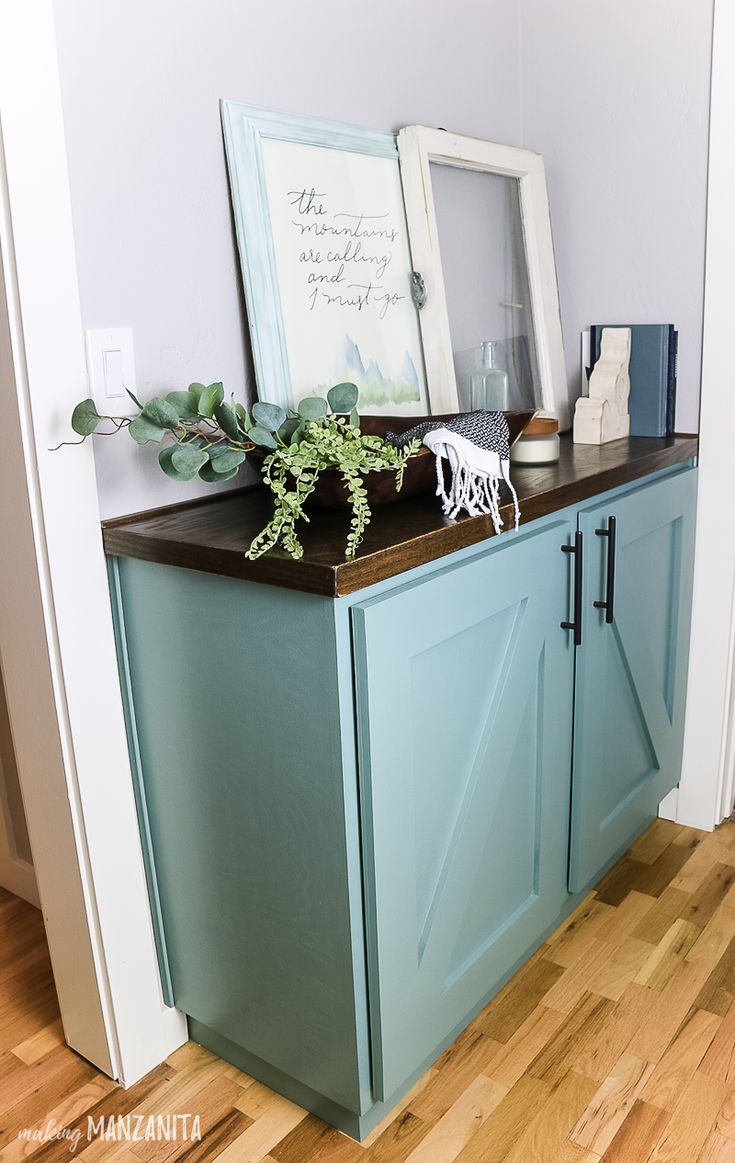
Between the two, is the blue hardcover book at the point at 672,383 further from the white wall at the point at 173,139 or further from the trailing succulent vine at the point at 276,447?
the trailing succulent vine at the point at 276,447

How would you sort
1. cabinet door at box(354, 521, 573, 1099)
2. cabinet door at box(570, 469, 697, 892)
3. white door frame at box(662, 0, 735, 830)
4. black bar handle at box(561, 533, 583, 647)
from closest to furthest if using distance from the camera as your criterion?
cabinet door at box(354, 521, 573, 1099) → black bar handle at box(561, 533, 583, 647) → cabinet door at box(570, 469, 697, 892) → white door frame at box(662, 0, 735, 830)

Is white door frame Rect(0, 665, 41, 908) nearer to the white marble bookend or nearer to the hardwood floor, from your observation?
the hardwood floor

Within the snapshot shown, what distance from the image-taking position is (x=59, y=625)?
1.38 meters

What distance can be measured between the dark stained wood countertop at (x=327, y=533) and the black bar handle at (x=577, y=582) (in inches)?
3.0

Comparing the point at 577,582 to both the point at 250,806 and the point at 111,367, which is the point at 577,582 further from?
the point at 111,367

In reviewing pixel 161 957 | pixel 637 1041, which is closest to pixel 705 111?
pixel 637 1041

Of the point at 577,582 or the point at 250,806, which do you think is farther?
the point at 577,582

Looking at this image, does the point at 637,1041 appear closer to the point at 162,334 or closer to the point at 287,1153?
the point at 287,1153

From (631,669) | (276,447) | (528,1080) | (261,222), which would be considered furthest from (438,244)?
(528,1080)

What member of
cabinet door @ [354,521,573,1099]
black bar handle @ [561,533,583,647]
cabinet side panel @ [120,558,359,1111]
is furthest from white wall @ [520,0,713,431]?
cabinet side panel @ [120,558,359,1111]

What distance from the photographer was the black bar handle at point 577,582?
1640mm

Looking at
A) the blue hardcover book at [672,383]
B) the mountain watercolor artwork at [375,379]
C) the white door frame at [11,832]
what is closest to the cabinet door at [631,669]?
the blue hardcover book at [672,383]

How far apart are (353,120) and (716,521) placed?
3.60 ft

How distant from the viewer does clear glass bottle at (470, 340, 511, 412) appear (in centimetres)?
195
